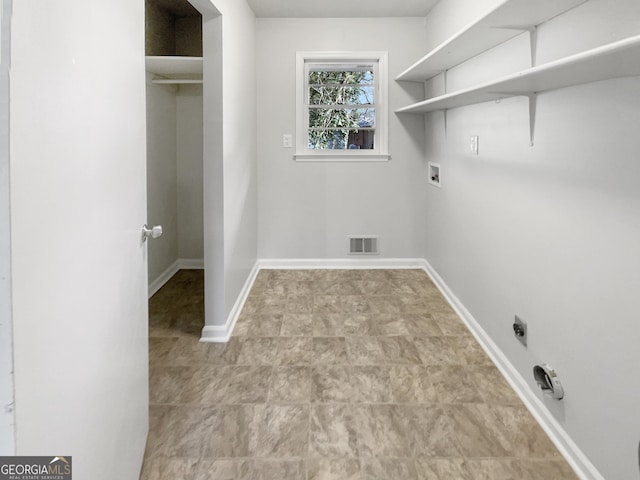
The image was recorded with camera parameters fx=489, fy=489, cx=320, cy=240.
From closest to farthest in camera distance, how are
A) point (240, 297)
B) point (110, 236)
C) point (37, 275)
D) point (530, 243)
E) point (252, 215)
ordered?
1. point (37, 275)
2. point (110, 236)
3. point (530, 243)
4. point (240, 297)
5. point (252, 215)

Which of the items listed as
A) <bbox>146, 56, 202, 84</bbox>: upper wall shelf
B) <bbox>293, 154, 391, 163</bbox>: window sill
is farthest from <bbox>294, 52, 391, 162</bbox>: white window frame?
<bbox>146, 56, 202, 84</bbox>: upper wall shelf

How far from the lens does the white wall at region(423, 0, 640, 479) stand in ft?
4.92

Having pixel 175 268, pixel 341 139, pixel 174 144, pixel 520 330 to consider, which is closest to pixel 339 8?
pixel 341 139

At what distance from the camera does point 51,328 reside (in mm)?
994

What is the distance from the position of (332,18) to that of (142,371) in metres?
3.74

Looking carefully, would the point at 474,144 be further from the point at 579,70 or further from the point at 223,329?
the point at 223,329

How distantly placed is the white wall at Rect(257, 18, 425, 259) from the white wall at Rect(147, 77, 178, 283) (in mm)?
809

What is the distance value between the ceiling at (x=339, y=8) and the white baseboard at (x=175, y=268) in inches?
93.1

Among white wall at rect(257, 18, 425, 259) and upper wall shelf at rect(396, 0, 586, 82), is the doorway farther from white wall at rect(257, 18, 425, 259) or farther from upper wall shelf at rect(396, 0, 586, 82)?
upper wall shelf at rect(396, 0, 586, 82)

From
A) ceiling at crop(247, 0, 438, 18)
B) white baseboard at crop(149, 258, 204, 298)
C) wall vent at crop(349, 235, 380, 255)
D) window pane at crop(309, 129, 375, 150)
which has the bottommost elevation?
white baseboard at crop(149, 258, 204, 298)

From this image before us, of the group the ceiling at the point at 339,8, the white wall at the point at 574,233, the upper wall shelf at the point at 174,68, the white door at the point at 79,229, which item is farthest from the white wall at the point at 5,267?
the ceiling at the point at 339,8

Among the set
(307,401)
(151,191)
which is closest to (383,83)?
(151,191)

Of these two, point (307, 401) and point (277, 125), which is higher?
point (277, 125)

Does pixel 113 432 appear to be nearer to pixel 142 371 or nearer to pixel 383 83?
pixel 142 371
